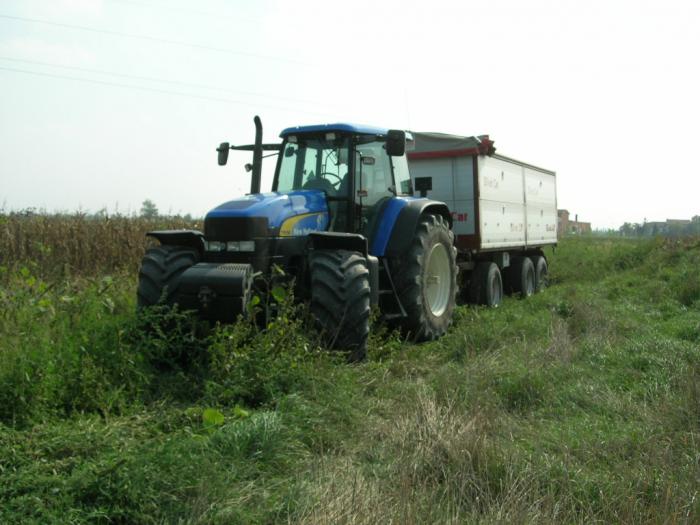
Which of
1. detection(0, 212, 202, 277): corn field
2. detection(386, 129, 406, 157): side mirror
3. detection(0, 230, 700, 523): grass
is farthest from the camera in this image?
detection(0, 212, 202, 277): corn field

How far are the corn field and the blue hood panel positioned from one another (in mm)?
5970

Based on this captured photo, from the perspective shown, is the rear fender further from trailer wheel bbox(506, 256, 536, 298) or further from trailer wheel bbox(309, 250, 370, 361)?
trailer wheel bbox(506, 256, 536, 298)

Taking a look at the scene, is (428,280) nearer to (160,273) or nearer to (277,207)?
(277,207)

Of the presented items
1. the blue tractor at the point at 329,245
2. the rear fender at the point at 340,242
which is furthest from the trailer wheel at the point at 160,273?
the rear fender at the point at 340,242

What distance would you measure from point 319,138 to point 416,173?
145 inches

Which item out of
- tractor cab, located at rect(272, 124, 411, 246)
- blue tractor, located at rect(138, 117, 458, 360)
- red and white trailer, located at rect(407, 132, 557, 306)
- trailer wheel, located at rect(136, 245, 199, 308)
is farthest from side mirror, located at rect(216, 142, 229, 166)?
red and white trailer, located at rect(407, 132, 557, 306)

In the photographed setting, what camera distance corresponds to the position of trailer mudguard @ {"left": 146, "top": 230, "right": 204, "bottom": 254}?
22.6 feet

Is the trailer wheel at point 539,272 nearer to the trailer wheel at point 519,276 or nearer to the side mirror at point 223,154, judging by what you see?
the trailer wheel at point 519,276

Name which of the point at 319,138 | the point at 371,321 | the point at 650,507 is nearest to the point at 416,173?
the point at 319,138

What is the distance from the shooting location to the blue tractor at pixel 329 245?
20.3 ft

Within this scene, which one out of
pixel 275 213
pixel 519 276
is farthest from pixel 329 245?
pixel 519 276

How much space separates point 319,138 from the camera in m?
7.58

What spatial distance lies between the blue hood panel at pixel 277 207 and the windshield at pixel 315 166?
0.92ft

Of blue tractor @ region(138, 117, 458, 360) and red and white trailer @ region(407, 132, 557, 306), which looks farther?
red and white trailer @ region(407, 132, 557, 306)
